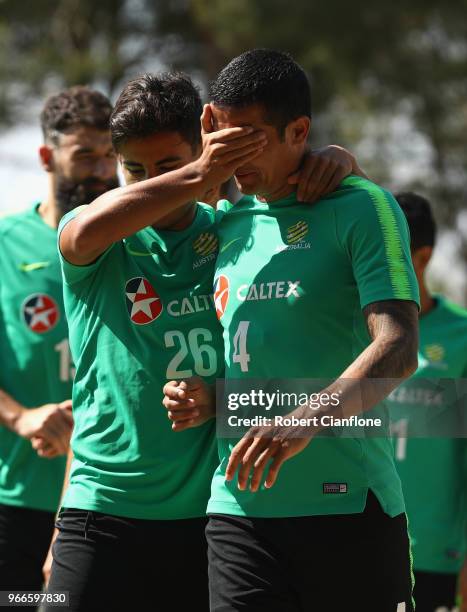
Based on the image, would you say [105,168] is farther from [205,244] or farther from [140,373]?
[140,373]

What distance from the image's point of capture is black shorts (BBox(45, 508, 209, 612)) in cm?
343

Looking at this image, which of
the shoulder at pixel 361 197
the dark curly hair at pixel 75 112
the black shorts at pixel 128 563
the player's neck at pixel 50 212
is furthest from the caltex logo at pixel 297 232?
the dark curly hair at pixel 75 112

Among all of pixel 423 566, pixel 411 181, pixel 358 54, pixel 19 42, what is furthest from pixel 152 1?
pixel 423 566

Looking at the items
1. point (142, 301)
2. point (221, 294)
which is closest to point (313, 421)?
point (221, 294)

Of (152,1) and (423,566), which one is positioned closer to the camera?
(423,566)

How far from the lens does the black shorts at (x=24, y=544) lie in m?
4.80

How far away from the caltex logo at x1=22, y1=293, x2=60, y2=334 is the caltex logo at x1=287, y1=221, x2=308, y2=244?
192 centimetres

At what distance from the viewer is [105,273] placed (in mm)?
3615

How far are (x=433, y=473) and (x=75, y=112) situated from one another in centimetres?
260

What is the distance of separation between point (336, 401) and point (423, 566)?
298cm

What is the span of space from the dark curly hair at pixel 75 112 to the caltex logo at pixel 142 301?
6.02ft

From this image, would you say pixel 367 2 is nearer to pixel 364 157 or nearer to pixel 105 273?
pixel 364 157

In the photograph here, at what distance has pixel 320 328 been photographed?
10.5 feet

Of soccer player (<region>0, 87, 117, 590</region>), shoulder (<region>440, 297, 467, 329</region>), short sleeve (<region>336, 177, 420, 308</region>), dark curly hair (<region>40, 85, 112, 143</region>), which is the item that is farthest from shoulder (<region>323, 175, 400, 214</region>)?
shoulder (<region>440, 297, 467, 329</region>)
